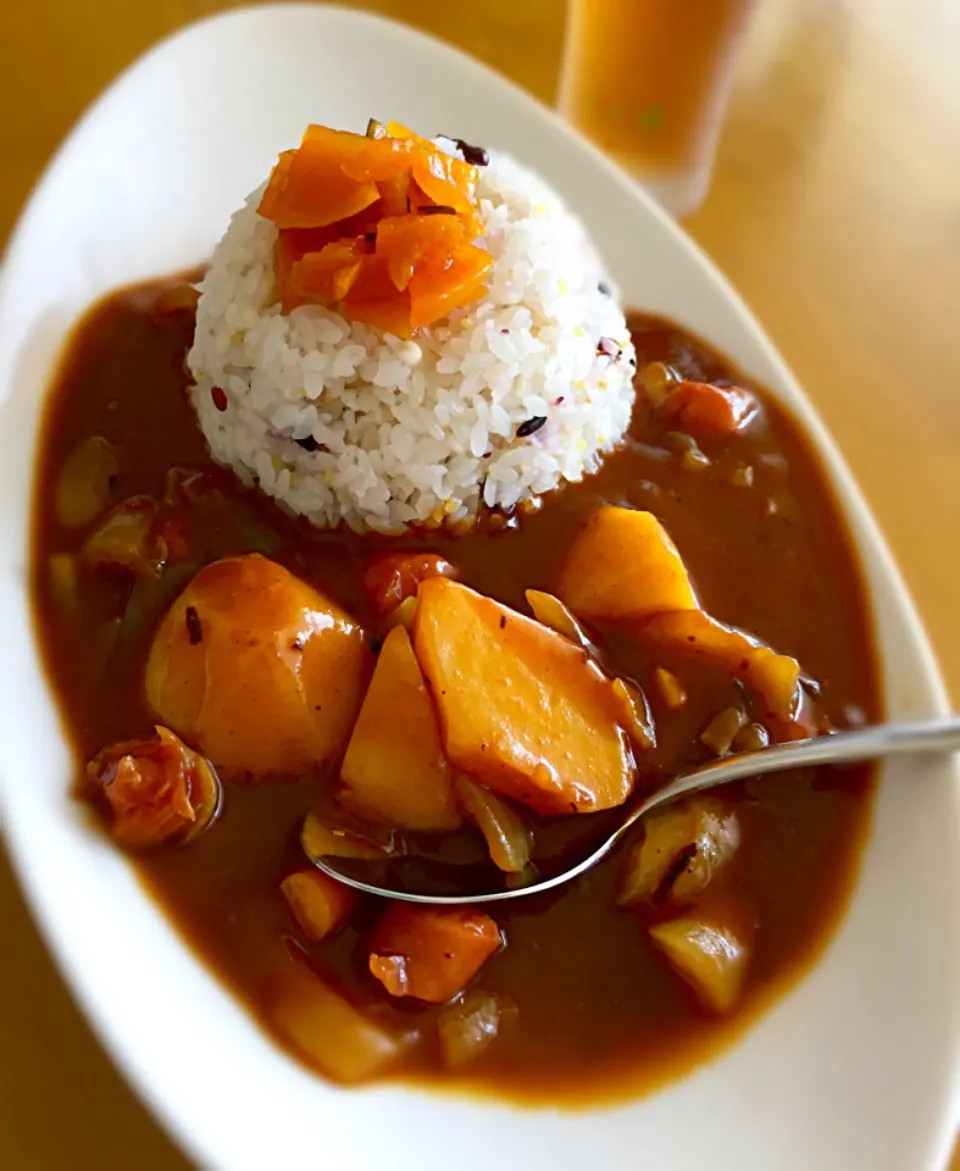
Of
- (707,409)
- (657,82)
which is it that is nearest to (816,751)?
(707,409)

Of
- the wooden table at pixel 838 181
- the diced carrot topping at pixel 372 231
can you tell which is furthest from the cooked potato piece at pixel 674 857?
the diced carrot topping at pixel 372 231

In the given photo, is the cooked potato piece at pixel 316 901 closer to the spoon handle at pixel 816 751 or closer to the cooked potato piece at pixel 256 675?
the cooked potato piece at pixel 256 675

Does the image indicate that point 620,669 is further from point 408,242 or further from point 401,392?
point 408,242

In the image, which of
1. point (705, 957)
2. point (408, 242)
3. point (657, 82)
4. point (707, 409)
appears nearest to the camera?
point (705, 957)

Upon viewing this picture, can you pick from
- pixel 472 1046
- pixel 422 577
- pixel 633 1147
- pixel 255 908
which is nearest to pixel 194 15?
pixel 422 577

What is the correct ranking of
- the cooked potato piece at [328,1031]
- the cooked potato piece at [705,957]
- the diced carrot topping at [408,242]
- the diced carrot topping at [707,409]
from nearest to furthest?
the cooked potato piece at [328,1031] < the cooked potato piece at [705,957] < the diced carrot topping at [408,242] < the diced carrot topping at [707,409]
